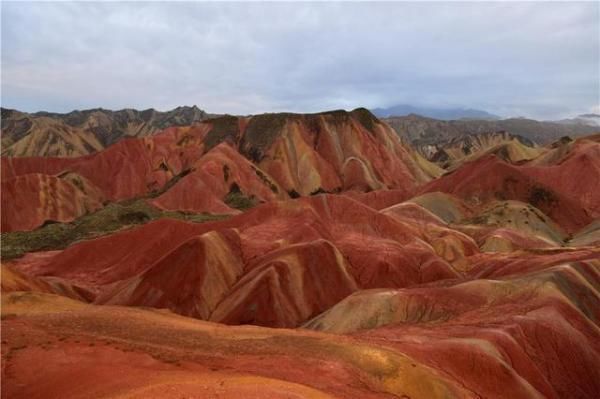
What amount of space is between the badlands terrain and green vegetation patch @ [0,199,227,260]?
468 millimetres

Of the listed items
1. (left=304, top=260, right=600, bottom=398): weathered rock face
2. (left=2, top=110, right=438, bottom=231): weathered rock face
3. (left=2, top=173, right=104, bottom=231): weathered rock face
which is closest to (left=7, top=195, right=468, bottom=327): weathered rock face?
(left=304, top=260, right=600, bottom=398): weathered rock face

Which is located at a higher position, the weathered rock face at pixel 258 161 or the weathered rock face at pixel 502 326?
the weathered rock face at pixel 258 161

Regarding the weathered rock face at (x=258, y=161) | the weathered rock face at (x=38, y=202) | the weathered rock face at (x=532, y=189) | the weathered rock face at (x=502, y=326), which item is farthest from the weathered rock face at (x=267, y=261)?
the weathered rock face at (x=258, y=161)

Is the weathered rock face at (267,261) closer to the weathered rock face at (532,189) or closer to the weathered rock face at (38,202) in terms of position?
the weathered rock face at (532,189)

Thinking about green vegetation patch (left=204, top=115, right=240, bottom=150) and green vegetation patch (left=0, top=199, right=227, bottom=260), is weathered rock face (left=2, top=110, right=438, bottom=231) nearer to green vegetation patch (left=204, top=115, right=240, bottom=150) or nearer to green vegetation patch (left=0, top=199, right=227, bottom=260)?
green vegetation patch (left=204, top=115, right=240, bottom=150)

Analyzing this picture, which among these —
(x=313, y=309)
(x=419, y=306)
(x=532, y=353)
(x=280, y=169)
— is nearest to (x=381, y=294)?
(x=419, y=306)

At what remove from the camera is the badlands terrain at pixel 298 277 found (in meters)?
23.5

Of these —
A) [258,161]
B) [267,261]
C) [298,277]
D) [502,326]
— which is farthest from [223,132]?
[502,326]

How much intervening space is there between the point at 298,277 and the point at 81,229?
52.5m

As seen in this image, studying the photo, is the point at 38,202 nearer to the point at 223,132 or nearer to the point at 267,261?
the point at 223,132

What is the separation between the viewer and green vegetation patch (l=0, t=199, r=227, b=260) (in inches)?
3250

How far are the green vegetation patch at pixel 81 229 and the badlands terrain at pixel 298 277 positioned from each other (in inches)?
18.4

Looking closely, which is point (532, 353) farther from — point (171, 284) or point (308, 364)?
point (171, 284)

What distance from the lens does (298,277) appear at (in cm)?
5466
